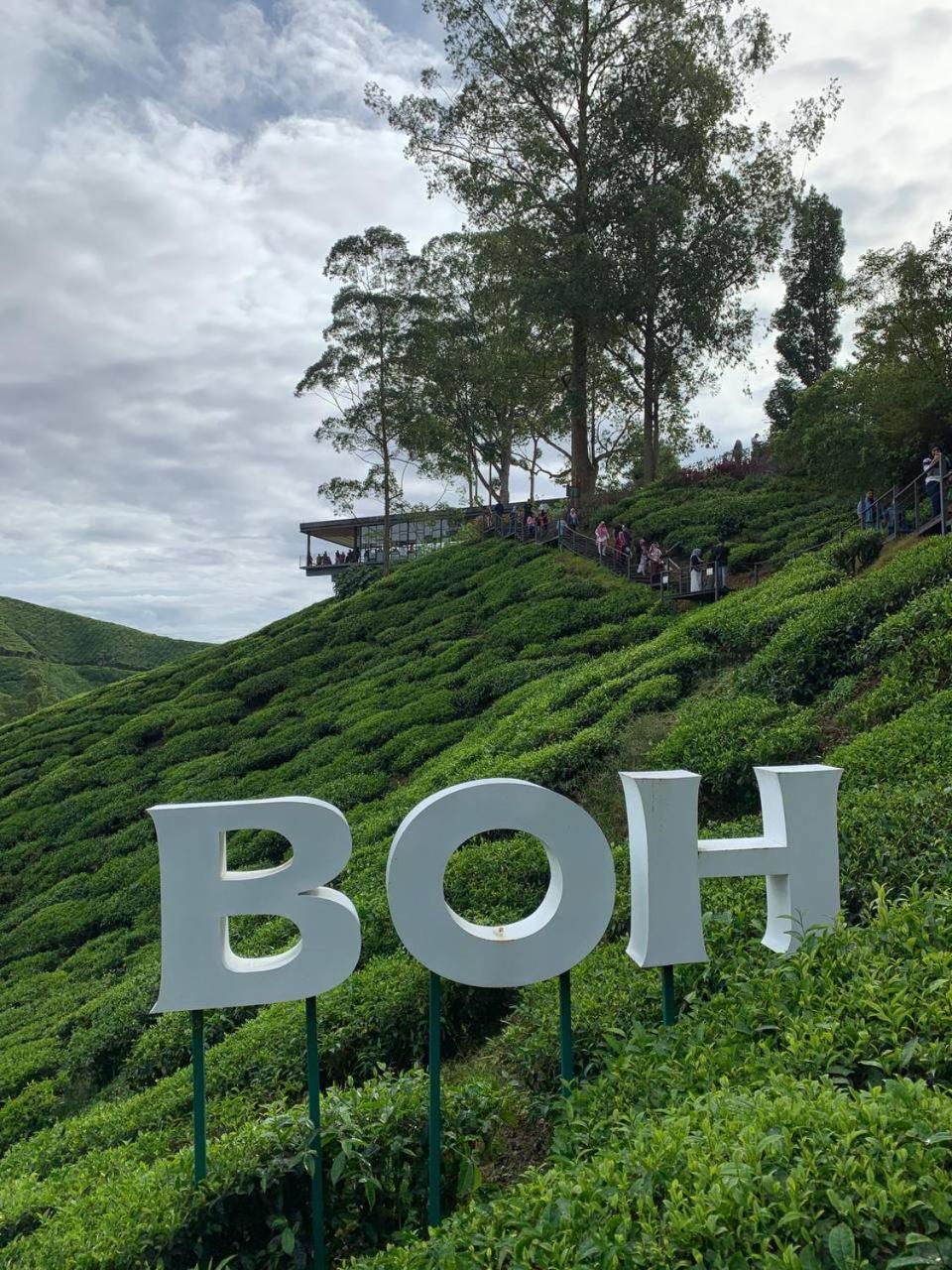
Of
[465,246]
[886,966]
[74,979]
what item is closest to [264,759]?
[74,979]

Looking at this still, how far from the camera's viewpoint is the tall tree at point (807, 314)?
105ft

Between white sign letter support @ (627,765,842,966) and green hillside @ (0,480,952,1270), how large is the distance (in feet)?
0.74

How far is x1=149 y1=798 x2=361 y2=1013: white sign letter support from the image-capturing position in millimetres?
3445

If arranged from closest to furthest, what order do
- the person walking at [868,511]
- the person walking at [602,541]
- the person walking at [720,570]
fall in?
the person walking at [868,511]
the person walking at [720,570]
the person walking at [602,541]

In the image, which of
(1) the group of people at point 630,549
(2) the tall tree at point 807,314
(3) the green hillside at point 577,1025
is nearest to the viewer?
(3) the green hillside at point 577,1025

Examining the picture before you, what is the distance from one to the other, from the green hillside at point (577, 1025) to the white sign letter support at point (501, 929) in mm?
575

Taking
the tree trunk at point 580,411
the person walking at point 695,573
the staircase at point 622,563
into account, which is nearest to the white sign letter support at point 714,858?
the staircase at point 622,563

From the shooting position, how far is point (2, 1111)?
6.50 m

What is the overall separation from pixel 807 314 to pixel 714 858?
33908 mm

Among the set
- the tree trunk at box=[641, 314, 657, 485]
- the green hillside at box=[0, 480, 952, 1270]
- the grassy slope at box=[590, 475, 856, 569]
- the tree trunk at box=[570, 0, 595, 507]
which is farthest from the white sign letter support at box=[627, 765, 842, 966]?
the tree trunk at box=[641, 314, 657, 485]

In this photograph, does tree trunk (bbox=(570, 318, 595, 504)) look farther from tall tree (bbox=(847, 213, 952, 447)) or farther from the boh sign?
the boh sign

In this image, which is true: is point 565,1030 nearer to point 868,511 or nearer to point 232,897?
point 232,897

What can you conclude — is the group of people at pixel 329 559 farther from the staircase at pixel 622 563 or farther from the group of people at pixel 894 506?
the group of people at pixel 894 506

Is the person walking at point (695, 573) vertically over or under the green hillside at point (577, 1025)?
over
